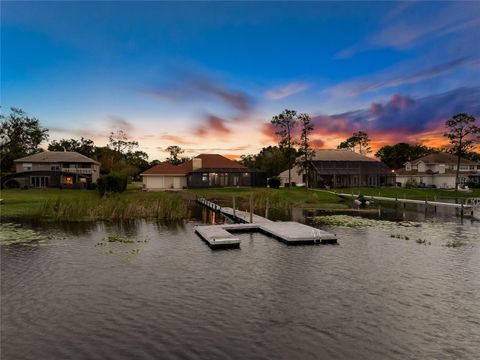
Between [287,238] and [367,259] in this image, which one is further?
[287,238]

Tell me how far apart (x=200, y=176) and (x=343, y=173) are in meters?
32.4

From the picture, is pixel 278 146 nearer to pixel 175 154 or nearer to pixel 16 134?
pixel 175 154

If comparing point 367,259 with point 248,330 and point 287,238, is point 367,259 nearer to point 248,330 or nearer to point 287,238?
point 287,238

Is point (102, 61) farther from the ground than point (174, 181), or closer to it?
farther from the ground

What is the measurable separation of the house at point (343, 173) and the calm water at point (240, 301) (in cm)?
5643

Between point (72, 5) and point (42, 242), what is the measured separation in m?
21.3

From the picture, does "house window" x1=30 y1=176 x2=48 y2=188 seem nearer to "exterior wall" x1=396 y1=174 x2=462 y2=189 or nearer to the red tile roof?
the red tile roof

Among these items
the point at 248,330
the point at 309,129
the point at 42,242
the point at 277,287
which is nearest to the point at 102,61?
the point at 42,242

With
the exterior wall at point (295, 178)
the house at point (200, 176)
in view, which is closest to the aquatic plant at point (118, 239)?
the house at point (200, 176)

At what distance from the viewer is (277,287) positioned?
1622 centimetres

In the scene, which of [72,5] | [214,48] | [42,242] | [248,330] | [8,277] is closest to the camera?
[248,330]

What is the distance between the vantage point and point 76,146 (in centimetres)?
11281

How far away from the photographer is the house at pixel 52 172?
2758 inches

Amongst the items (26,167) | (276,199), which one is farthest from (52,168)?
(276,199)
